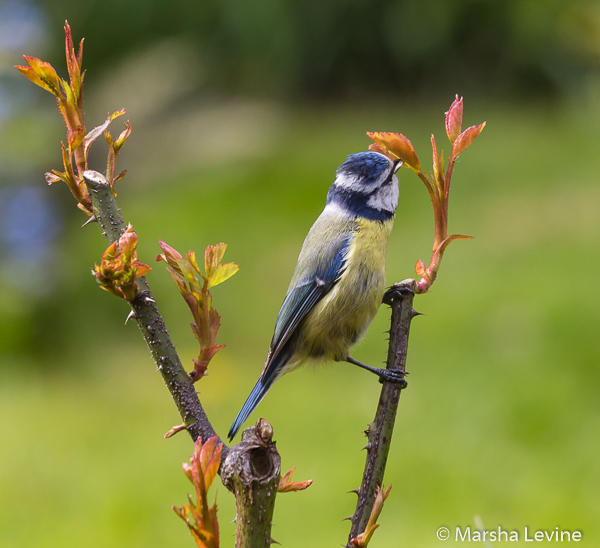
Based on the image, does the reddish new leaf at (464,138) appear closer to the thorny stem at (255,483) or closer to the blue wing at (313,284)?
the thorny stem at (255,483)

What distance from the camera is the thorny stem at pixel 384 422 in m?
0.96

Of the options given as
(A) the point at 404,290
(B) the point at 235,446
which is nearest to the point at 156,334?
(B) the point at 235,446

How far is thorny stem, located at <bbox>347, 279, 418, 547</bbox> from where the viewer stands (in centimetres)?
96

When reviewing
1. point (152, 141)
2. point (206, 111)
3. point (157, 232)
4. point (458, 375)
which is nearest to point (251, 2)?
point (206, 111)

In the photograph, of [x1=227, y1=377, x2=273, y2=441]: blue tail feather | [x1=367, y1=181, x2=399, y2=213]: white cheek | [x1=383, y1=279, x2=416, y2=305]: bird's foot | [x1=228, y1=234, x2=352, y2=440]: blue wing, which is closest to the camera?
[x1=383, y1=279, x2=416, y2=305]: bird's foot

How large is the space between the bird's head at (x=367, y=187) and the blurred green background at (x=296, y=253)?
64.1 inches

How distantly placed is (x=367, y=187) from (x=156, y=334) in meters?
1.16

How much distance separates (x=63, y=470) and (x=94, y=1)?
298 inches

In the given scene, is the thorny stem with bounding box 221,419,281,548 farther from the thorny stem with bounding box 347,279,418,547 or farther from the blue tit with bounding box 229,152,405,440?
the blue tit with bounding box 229,152,405,440

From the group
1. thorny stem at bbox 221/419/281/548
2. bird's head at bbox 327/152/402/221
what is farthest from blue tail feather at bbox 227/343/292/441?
thorny stem at bbox 221/419/281/548

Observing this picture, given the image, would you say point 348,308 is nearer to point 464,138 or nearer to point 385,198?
point 385,198

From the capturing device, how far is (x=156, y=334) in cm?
95

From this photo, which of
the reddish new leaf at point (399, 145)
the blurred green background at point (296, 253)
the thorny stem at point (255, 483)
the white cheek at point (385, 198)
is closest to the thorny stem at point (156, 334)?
the thorny stem at point (255, 483)

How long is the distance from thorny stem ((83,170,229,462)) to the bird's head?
106 cm
